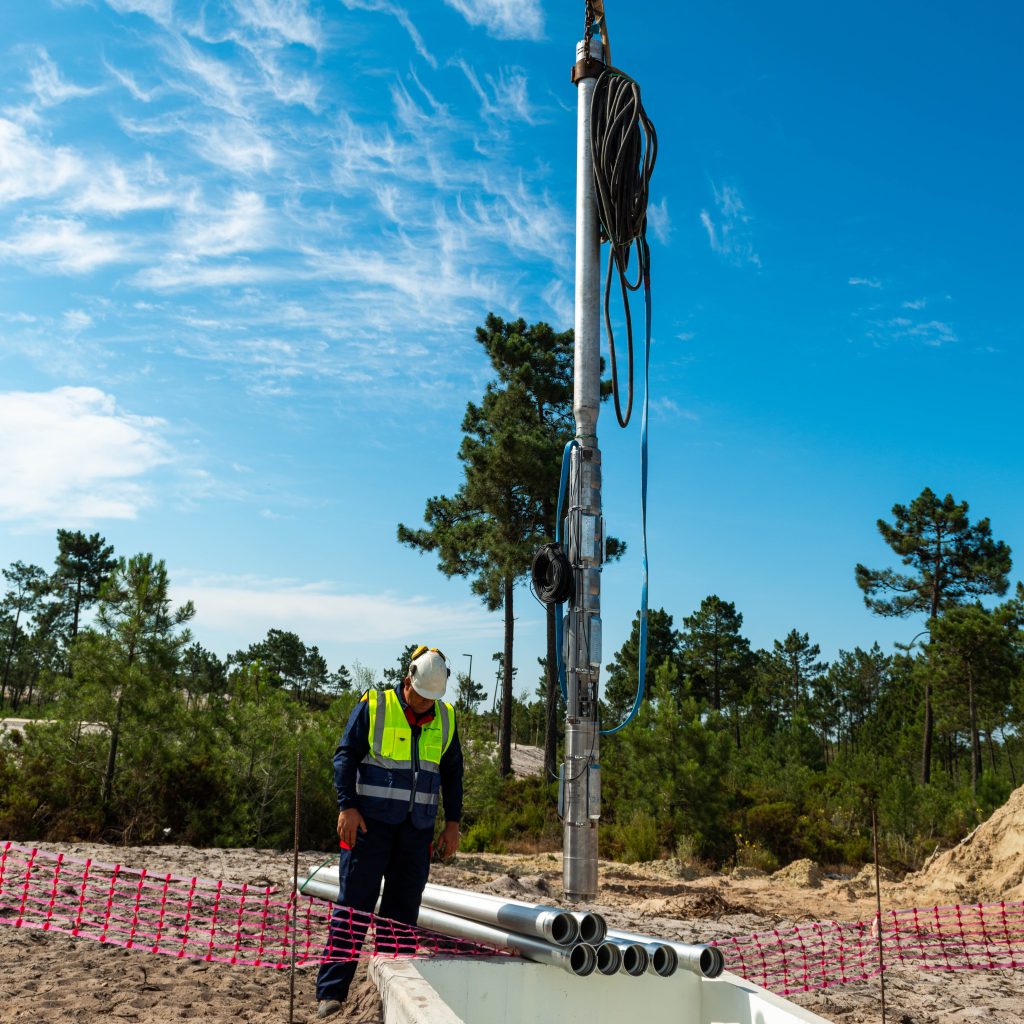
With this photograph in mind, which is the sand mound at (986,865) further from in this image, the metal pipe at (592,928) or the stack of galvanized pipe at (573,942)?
the metal pipe at (592,928)

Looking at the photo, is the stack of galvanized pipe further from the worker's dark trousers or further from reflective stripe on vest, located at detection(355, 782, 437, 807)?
reflective stripe on vest, located at detection(355, 782, 437, 807)

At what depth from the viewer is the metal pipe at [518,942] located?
13.3ft

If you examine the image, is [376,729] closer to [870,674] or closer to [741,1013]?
[741,1013]

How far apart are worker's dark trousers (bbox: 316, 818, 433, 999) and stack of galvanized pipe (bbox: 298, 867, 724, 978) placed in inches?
11.6

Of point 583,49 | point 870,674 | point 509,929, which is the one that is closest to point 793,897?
point 509,929

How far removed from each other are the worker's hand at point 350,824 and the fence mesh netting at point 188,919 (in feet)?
1.30

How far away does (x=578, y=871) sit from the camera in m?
5.33

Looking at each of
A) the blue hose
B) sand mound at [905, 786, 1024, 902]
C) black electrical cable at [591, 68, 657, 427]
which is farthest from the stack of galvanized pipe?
sand mound at [905, 786, 1024, 902]

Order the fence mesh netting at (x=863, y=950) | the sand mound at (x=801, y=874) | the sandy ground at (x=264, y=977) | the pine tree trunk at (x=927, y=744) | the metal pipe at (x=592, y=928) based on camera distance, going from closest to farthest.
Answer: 1. the metal pipe at (x=592, y=928)
2. the sandy ground at (x=264, y=977)
3. the fence mesh netting at (x=863, y=950)
4. the sand mound at (x=801, y=874)
5. the pine tree trunk at (x=927, y=744)

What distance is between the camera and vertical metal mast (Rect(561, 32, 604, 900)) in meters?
5.43

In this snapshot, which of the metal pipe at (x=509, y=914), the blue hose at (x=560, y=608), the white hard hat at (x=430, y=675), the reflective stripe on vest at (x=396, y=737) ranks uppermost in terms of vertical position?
the blue hose at (x=560, y=608)

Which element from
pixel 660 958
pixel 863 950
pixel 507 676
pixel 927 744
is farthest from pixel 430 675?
pixel 927 744

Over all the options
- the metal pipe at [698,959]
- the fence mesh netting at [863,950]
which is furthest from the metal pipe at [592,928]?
the fence mesh netting at [863,950]

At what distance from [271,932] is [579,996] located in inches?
137
